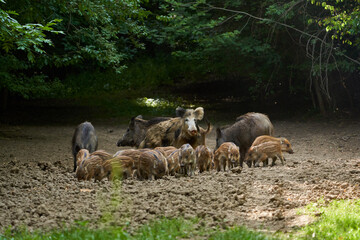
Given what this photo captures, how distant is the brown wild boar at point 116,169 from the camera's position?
8078 mm

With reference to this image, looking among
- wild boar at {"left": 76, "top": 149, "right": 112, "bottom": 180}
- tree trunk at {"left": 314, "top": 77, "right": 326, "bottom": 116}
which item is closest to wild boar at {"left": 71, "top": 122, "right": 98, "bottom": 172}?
wild boar at {"left": 76, "top": 149, "right": 112, "bottom": 180}

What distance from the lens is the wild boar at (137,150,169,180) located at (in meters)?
8.05

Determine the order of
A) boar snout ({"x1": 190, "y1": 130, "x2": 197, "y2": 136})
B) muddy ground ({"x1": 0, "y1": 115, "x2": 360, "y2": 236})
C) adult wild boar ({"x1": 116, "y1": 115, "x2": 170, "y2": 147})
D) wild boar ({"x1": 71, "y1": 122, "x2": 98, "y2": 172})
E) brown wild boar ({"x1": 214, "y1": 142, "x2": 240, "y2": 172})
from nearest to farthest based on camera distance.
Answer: muddy ground ({"x1": 0, "y1": 115, "x2": 360, "y2": 236})
brown wild boar ({"x1": 214, "y1": 142, "x2": 240, "y2": 172})
boar snout ({"x1": 190, "y1": 130, "x2": 197, "y2": 136})
wild boar ({"x1": 71, "y1": 122, "x2": 98, "y2": 172})
adult wild boar ({"x1": 116, "y1": 115, "x2": 170, "y2": 147})

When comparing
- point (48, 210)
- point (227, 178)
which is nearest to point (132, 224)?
point (48, 210)

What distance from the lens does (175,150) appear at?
28.5ft

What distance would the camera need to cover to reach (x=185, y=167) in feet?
27.3

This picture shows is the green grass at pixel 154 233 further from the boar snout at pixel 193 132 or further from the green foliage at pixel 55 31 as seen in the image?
the boar snout at pixel 193 132

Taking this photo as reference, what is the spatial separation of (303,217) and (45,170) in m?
5.84

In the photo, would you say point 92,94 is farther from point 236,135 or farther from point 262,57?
point 236,135

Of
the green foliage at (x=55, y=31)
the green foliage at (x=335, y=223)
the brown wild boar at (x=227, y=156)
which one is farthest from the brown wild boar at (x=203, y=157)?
the green foliage at (x=335, y=223)

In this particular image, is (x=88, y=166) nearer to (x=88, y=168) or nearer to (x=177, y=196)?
(x=88, y=168)

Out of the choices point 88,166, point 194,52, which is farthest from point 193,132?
point 194,52

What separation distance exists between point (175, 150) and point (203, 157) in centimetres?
64

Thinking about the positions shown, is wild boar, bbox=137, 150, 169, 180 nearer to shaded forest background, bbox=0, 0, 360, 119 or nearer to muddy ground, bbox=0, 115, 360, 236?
muddy ground, bbox=0, 115, 360, 236
